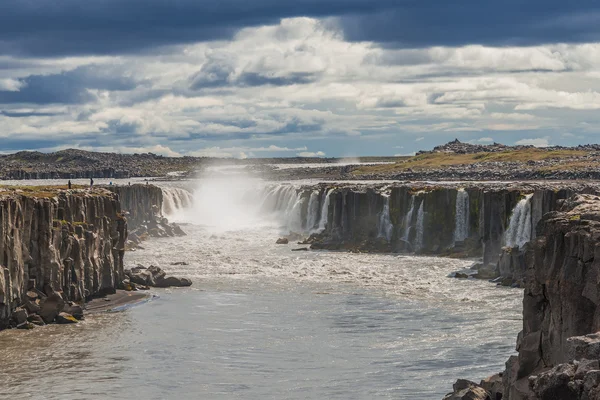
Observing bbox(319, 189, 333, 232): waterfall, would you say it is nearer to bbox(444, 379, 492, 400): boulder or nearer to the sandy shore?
the sandy shore

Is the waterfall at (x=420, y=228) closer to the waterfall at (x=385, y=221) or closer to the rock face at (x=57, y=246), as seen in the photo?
the waterfall at (x=385, y=221)

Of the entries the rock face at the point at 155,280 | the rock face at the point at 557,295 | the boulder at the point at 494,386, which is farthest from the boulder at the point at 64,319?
the rock face at the point at 557,295

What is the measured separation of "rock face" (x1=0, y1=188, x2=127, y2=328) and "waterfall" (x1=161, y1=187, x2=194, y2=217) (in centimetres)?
8244

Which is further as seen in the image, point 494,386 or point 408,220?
point 408,220

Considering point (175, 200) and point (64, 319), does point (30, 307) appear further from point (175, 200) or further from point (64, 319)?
point (175, 200)

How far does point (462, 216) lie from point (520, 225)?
1551 centimetres

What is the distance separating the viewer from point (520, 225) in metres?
103

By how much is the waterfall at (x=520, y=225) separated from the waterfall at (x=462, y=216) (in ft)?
41.2

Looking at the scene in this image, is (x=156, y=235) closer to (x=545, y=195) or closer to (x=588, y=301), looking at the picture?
(x=545, y=195)

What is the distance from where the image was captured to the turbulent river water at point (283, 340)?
53.5 m

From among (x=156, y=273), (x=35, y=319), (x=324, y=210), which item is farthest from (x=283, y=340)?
(x=324, y=210)

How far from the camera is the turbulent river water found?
176 ft

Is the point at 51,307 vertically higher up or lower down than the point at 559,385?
lower down

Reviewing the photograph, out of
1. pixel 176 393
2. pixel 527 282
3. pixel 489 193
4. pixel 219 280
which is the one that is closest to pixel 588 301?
pixel 527 282
